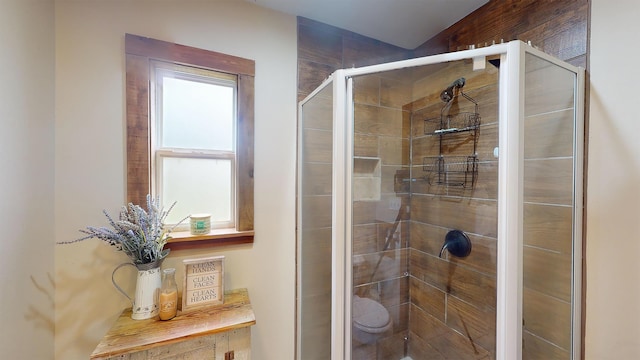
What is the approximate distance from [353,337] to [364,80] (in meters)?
1.37

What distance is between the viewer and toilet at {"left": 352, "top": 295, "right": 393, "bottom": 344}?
136cm

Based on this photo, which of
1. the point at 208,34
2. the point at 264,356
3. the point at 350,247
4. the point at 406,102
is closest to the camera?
the point at 350,247

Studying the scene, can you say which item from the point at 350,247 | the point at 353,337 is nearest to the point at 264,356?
the point at 353,337

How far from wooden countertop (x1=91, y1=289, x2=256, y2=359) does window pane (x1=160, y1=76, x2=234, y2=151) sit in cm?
88

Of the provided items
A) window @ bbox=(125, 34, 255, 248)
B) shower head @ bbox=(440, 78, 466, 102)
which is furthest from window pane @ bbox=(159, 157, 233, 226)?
shower head @ bbox=(440, 78, 466, 102)

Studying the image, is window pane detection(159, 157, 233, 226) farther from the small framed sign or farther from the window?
the small framed sign

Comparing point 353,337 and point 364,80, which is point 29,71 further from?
point 353,337

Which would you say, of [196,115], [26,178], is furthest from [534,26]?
[26,178]

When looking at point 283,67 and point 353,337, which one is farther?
point 283,67

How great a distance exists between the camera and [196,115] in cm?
137

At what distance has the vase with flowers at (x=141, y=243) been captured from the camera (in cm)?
107

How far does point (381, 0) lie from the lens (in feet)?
4.55

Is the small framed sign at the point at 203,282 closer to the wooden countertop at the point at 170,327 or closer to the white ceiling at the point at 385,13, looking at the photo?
the wooden countertop at the point at 170,327

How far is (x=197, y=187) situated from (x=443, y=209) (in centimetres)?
160
